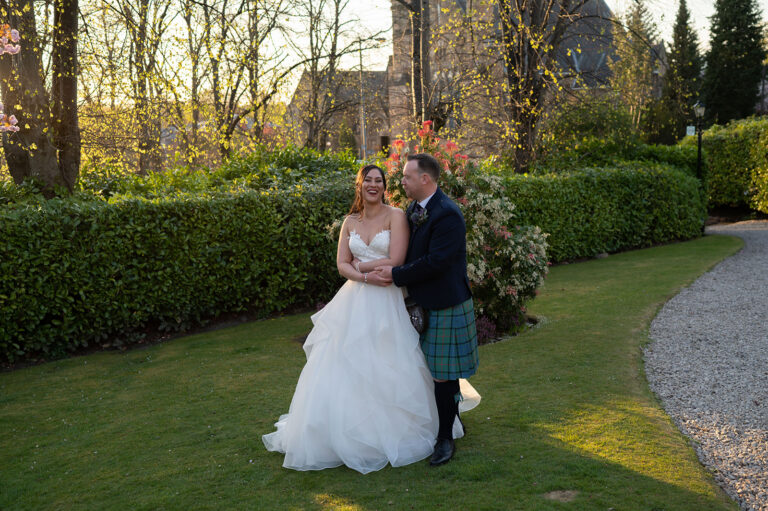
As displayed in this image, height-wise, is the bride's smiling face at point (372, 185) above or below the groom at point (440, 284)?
above

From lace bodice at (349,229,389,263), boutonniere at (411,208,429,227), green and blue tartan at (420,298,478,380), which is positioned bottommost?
green and blue tartan at (420,298,478,380)

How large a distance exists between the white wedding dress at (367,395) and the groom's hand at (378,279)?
69mm

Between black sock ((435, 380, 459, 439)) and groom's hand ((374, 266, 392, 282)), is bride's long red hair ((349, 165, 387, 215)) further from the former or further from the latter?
black sock ((435, 380, 459, 439))

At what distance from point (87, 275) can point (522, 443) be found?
606 cm

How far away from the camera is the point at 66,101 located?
10.5 metres

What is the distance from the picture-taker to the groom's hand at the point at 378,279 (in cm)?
422

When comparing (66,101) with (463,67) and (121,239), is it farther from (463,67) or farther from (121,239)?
(463,67)

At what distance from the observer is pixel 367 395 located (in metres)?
4.17

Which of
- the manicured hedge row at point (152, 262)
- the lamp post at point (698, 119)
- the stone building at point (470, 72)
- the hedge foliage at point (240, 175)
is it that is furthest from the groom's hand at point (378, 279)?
the lamp post at point (698, 119)

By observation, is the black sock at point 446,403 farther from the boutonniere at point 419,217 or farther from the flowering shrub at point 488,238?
the flowering shrub at point 488,238

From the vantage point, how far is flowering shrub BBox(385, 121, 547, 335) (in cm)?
732

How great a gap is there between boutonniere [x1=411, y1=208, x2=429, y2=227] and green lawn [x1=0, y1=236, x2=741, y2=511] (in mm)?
1714

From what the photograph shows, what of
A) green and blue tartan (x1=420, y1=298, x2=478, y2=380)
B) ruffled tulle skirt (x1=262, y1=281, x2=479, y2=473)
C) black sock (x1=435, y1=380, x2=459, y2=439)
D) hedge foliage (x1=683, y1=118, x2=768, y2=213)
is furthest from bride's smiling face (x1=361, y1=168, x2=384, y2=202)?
hedge foliage (x1=683, y1=118, x2=768, y2=213)

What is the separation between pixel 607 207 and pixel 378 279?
12.6 metres
